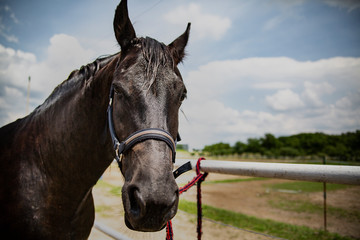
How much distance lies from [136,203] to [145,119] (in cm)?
50

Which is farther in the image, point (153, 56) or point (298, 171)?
point (153, 56)

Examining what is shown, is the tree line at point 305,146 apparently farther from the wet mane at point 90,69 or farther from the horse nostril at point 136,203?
the horse nostril at point 136,203

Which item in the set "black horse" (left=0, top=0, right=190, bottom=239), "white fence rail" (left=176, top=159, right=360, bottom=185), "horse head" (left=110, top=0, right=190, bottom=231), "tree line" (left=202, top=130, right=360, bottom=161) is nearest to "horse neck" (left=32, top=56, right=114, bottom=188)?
"black horse" (left=0, top=0, right=190, bottom=239)

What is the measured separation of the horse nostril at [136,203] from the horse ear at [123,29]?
1176mm

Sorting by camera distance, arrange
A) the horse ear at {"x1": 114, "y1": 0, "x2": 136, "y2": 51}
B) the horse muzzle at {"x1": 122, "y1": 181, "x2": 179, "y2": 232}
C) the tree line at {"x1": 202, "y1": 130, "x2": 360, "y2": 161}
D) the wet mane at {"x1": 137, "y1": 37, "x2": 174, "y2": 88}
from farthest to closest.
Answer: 1. the tree line at {"x1": 202, "y1": 130, "x2": 360, "y2": 161}
2. the horse ear at {"x1": 114, "y1": 0, "x2": 136, "y2": 51}
3. the wet mane at {"x1": 137, "y1": 37, "x2": 174, "y2": 88}
4. the horse muzzle at {"x1": 122, "y1": 181, "x2": 179, "y2": 232}

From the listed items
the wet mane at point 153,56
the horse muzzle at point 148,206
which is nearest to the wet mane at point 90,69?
the wet mane at point 153,56

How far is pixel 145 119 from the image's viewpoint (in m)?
1.32

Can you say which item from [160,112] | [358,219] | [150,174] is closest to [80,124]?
[160,112]

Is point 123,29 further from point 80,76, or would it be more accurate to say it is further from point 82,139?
point 82,139

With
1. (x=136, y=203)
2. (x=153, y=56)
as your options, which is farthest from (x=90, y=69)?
(x=136, y=203)

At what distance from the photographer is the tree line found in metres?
64.2

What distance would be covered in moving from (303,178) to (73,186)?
1.79 metres

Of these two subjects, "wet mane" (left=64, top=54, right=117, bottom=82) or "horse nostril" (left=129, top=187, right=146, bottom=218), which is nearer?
"horse nostril" (left=129, top=187, right=146, bottom=218)

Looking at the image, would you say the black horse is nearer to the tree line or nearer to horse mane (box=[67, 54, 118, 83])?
horse mane (box=[67, 54, 118, 83])
